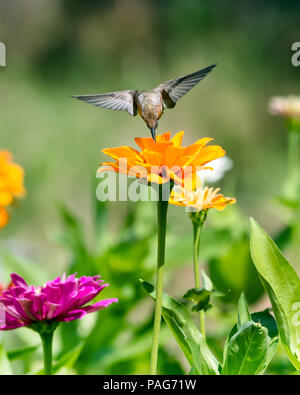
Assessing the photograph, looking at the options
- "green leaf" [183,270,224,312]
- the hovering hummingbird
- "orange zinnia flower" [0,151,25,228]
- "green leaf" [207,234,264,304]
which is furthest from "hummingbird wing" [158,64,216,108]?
"orange zinnia flower" [0,151,25,228]

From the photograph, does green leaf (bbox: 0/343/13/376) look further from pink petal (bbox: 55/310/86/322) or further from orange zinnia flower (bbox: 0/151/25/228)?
orange zinnia flower (bbox: 0/151/25/228)

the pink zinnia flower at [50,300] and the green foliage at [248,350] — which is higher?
the pink zinnia flower at [50,300]

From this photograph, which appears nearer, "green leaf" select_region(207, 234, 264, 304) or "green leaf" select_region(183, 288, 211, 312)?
"green leaf" select_region(183, 288, 211, 312)

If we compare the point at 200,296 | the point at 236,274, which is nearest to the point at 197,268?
the point at 200,296

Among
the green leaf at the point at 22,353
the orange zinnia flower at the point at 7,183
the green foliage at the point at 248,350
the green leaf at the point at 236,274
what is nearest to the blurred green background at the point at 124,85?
the orange zinnia flower at the point at 7,183

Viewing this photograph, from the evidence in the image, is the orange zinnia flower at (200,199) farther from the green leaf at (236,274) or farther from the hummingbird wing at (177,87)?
the green leaf at (236,274)

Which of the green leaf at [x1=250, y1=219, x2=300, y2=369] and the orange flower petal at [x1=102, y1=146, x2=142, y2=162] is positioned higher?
the orange flower petal at [x1=102, y1=146, x2=142, y2=162]

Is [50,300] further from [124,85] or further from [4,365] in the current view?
[124,85]

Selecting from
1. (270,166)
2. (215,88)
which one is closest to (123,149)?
(270,166)
